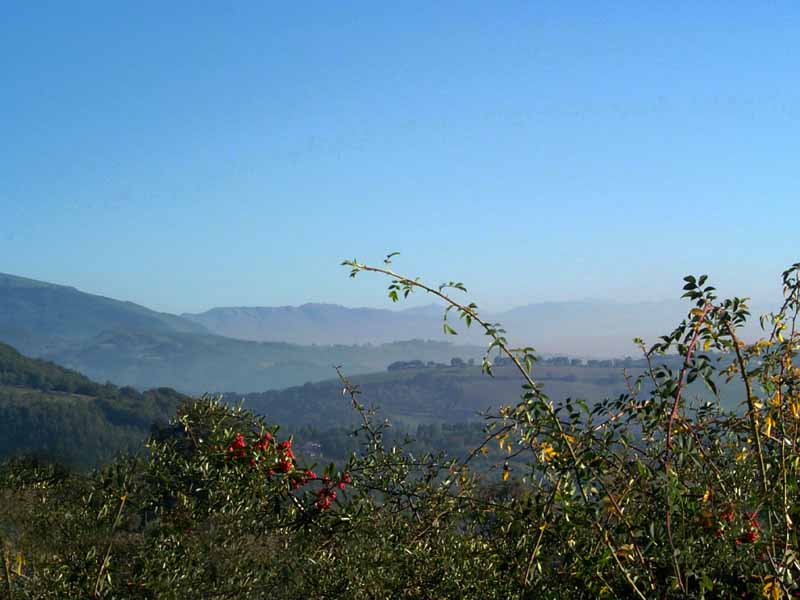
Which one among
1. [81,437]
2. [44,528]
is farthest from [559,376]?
[44,528]

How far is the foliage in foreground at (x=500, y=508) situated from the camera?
3.46 meters

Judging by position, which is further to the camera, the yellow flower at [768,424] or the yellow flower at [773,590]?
the yellow flower at [768,424]

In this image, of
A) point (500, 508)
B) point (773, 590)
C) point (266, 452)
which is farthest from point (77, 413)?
point (773, 590)

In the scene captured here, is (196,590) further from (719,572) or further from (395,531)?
(719,572)

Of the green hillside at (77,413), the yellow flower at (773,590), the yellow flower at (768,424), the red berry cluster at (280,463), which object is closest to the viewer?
the yellow flower at (773,590)

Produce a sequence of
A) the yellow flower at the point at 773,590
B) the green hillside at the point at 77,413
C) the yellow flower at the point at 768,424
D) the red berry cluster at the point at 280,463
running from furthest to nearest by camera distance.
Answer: the green hillside at the point at 77,413 < the red berry cluster at the point at 280,463 < the yellow flower at the point at 768,424 < the yellow flower at the point at 773,590

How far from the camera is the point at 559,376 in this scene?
637 feet

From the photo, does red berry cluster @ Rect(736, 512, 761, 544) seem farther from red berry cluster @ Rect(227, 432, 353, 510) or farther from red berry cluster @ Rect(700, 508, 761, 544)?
red berry cluster @ Rect(227, 432, 353, 510)

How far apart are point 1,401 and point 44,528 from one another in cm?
11634

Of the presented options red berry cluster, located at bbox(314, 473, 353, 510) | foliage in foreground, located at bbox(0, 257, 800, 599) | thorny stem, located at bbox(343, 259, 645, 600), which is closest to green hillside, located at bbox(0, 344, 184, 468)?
foliage in foreground, located at bbox(0, 257, 800, 599)

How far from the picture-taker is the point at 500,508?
3832 millimetres

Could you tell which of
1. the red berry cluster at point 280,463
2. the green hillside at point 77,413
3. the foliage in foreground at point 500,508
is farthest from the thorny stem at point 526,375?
the green hillside at point 77,413

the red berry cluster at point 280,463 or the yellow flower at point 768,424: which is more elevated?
the yellow flower at point 768,424

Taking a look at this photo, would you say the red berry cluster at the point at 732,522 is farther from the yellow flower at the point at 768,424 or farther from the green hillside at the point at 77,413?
the green hillside at the point at 77,413
